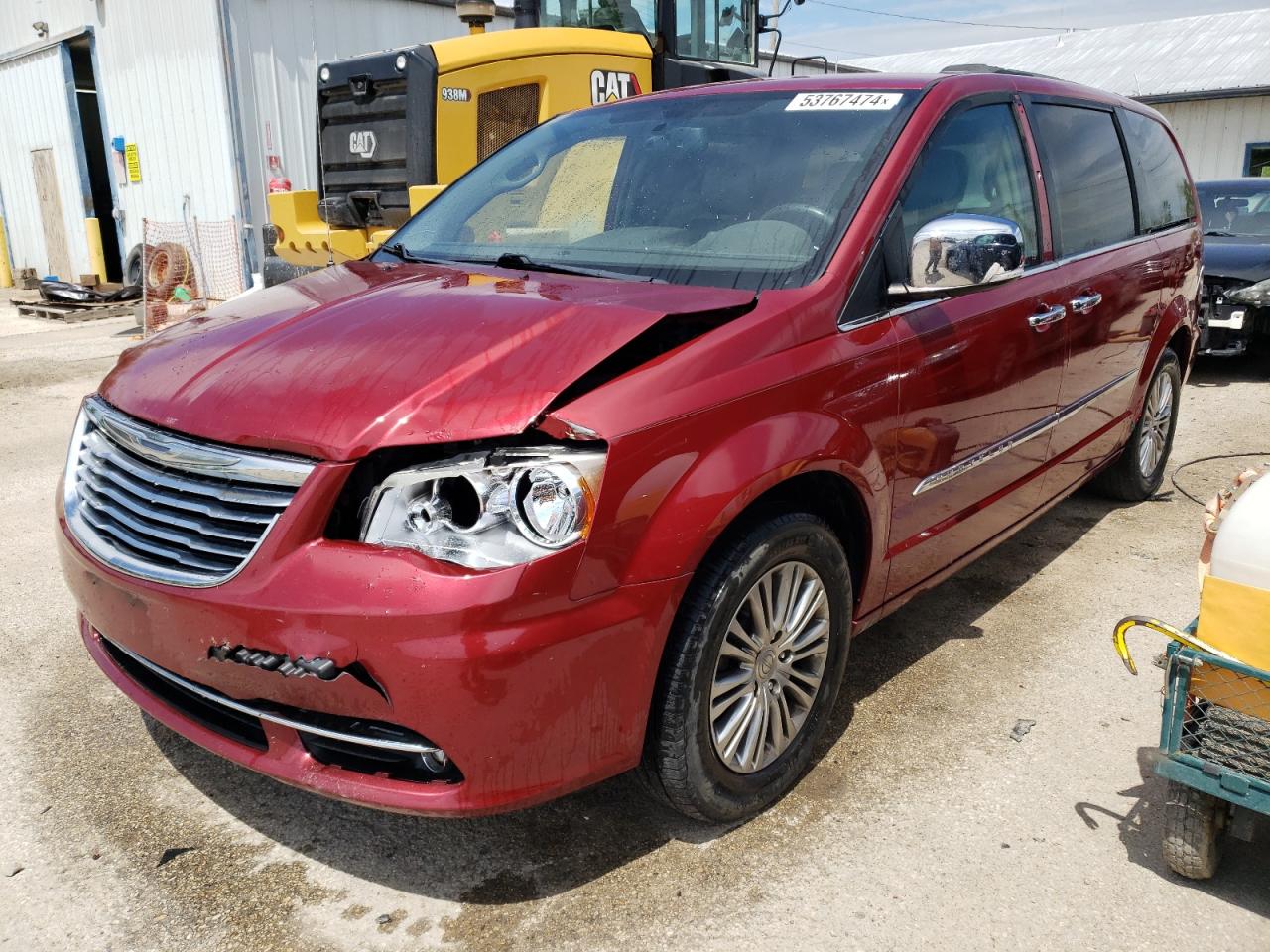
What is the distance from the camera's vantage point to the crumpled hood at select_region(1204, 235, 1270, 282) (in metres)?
8.51

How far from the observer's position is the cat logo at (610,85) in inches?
314

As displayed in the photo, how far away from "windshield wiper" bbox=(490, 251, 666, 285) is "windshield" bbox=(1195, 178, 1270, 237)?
27.1ft

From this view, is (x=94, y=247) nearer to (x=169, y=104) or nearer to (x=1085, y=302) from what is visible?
(x=169, y=104)

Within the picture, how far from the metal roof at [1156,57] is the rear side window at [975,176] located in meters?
20.2

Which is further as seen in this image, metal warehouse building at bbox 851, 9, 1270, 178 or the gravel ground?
metal warehouse building at bbox 851, 9, 1270, 178

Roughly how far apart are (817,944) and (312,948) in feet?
3.65

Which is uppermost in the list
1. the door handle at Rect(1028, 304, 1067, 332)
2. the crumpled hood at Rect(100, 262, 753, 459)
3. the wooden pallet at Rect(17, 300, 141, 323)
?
the crumpled hood at Rect(100, 262, 753, 459)

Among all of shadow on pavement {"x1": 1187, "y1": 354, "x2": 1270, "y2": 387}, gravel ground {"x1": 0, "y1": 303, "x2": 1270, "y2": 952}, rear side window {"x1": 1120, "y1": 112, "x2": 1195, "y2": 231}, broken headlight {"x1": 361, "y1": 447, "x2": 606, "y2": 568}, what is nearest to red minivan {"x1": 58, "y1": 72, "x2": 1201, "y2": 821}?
broken headlight {"x1": 361, "y1": 447, "x2": 606, "y2": 568}

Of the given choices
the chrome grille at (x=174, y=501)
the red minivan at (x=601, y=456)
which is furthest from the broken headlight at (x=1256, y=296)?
the chrome grille at (x=174, y=501)

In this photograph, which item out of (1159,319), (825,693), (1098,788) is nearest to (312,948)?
(825,693)

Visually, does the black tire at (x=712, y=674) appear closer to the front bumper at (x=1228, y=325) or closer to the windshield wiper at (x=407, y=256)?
the windshield wiper at (x=407, y=256)

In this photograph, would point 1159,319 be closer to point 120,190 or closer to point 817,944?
point 817,944

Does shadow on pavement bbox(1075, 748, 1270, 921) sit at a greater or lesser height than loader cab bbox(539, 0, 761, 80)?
lesser

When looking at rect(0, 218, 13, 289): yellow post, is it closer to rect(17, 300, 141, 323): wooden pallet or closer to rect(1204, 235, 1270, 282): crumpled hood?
rect(17, 300, 141, 323): wooden pallet
